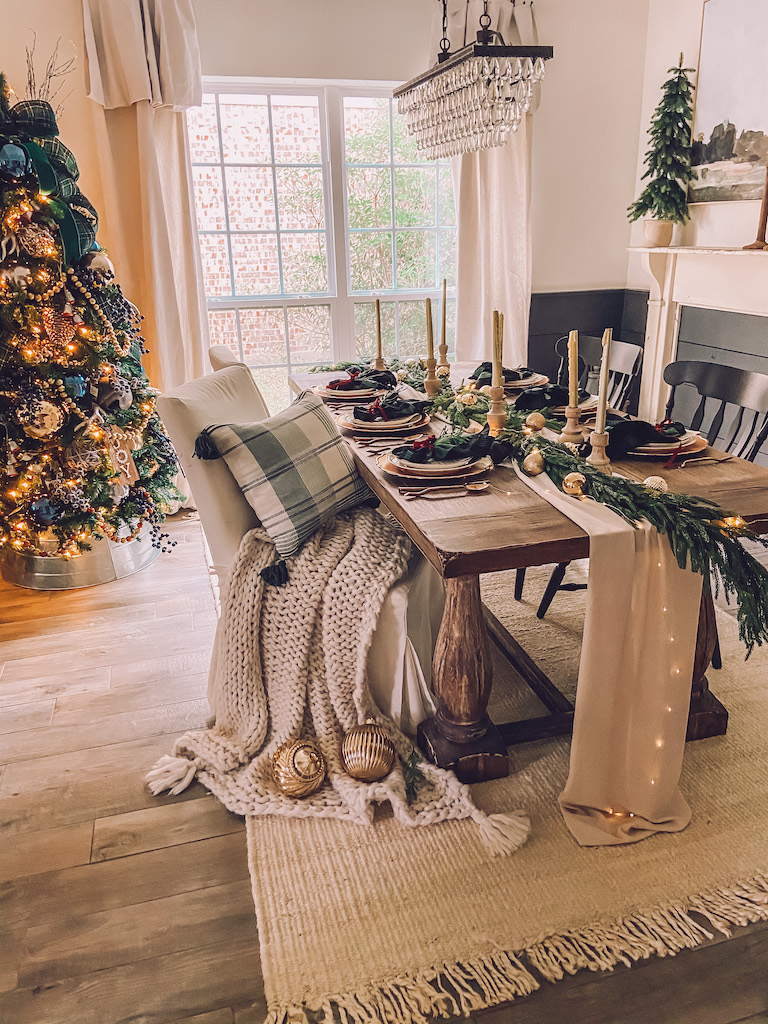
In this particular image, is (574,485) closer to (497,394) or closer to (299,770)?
(497,394)

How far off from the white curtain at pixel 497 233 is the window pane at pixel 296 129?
747mm

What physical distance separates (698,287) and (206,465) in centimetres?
281

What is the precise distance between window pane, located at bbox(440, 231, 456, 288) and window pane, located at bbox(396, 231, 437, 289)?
0.05 meters

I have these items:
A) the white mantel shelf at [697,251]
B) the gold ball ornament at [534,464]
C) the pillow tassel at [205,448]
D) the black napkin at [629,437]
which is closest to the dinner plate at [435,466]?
the gold ball ornament at [534,464]

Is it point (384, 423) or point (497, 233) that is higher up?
point (497, 233)

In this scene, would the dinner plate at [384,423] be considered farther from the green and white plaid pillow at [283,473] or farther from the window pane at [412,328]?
the window pane at [412,328]

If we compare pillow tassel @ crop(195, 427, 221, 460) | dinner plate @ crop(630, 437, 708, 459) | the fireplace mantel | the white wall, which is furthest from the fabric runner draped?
the white wall

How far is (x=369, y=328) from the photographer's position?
421 centimetres

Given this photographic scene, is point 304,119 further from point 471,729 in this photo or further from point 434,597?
point 471,729

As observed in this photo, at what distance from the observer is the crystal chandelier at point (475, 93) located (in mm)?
2086

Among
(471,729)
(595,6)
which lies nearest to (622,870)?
(471,729)

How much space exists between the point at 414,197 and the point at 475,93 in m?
1.99

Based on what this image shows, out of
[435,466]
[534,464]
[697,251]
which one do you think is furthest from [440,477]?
[697,251]

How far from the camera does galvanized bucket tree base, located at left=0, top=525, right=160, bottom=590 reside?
122 inches
